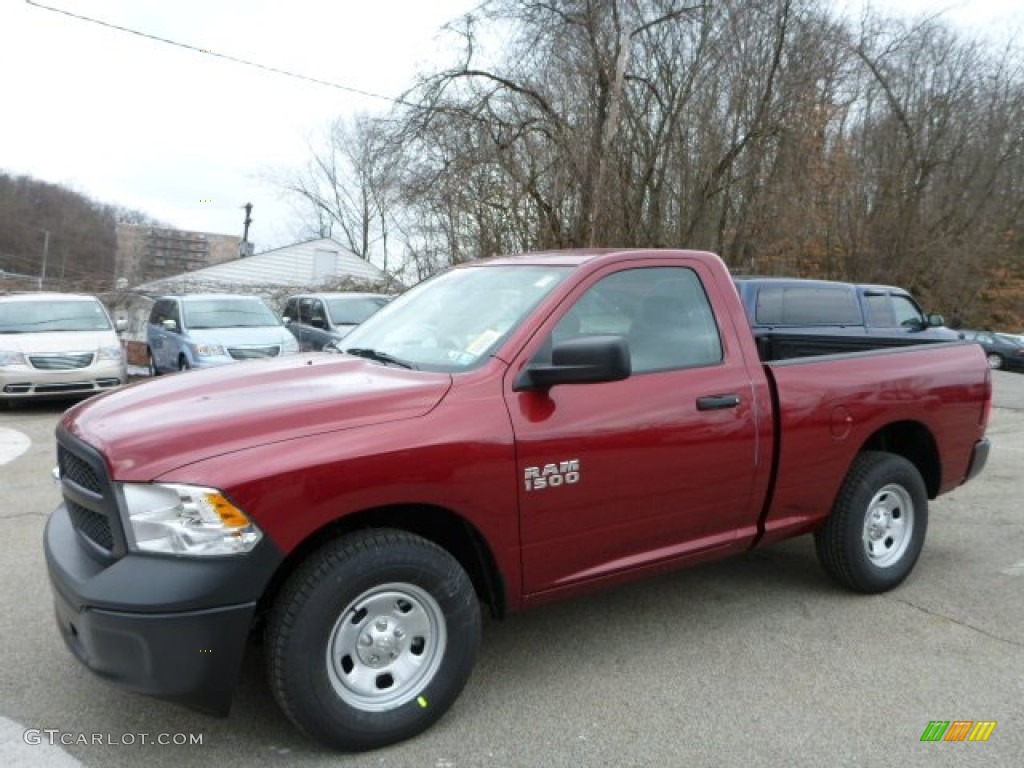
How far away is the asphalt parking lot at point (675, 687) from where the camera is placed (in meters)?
2.89

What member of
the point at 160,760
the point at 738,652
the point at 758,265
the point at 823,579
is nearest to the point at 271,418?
the point at 160,760

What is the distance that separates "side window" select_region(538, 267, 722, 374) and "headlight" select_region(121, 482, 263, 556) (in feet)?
4.91

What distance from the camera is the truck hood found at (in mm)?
2641

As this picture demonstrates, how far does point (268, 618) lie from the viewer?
9.07 feet

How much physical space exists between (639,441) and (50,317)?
11252mm

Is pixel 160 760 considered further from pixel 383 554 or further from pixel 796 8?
pixel 796 8

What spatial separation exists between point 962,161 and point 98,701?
36601 millimetres

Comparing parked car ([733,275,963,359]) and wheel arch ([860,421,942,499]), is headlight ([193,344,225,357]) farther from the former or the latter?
wheel arch ([860,421,942,499])

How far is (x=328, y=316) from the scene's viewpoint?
14.4m

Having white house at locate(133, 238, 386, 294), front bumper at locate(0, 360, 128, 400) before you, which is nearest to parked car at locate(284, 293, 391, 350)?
front bumper at locate(0, 360, 128, 400)

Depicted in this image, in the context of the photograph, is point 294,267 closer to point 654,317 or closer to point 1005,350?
point 1005,350

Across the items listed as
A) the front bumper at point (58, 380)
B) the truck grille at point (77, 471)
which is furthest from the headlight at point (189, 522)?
the front bumper at point (58, 380)

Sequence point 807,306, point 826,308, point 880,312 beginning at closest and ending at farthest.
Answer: point 807,306
point 826,308
point 880,312

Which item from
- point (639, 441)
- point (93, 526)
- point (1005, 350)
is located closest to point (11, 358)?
point (93, 526)
